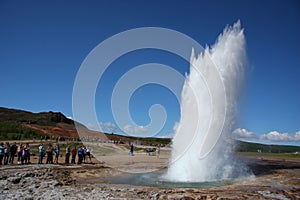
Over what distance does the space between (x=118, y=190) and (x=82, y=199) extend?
191 centimetres

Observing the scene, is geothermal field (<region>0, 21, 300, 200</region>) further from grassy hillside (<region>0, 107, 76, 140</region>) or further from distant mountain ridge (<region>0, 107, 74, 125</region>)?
distant mountain ridge (<region>0, 107, 74, 125</region>)

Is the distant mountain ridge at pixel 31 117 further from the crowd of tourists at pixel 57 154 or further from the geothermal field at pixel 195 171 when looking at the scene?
the geothermal field at pixel 195 171

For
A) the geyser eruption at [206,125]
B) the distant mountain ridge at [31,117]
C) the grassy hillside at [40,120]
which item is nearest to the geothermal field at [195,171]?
the geyser eruption at [206,125]

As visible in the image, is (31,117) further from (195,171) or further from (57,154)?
(195,171)

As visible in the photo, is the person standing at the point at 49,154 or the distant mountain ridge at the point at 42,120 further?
the distant mountain ridge at the point at 42,120

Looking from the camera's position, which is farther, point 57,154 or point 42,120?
point 42,120

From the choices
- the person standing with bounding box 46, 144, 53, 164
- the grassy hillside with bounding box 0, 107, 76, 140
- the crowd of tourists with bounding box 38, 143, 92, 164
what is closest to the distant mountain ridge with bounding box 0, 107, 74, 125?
the grassy hillside with bounding box 0, 107, 76, 140

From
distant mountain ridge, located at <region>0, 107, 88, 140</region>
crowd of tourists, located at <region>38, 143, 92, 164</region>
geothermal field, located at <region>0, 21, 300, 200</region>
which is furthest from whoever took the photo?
distant mountain ridge, located at <region>0, 107, 88, 140</region>

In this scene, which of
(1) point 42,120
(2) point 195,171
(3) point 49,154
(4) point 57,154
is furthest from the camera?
(1) point 42,120

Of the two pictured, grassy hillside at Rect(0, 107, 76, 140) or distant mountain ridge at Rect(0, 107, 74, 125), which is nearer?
grassy hillside at Rect(0, 107, 76, 140)

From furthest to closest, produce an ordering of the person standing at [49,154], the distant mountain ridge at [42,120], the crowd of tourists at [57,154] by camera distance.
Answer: the distant mountain ridge at [42,120], the person standing at [49,154], the crowd of tourists at [57,154]

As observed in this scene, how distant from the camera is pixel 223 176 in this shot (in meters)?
15.8

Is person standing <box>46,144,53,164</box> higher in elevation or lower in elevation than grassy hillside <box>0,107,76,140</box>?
lower

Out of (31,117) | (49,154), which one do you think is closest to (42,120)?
(31,117)
